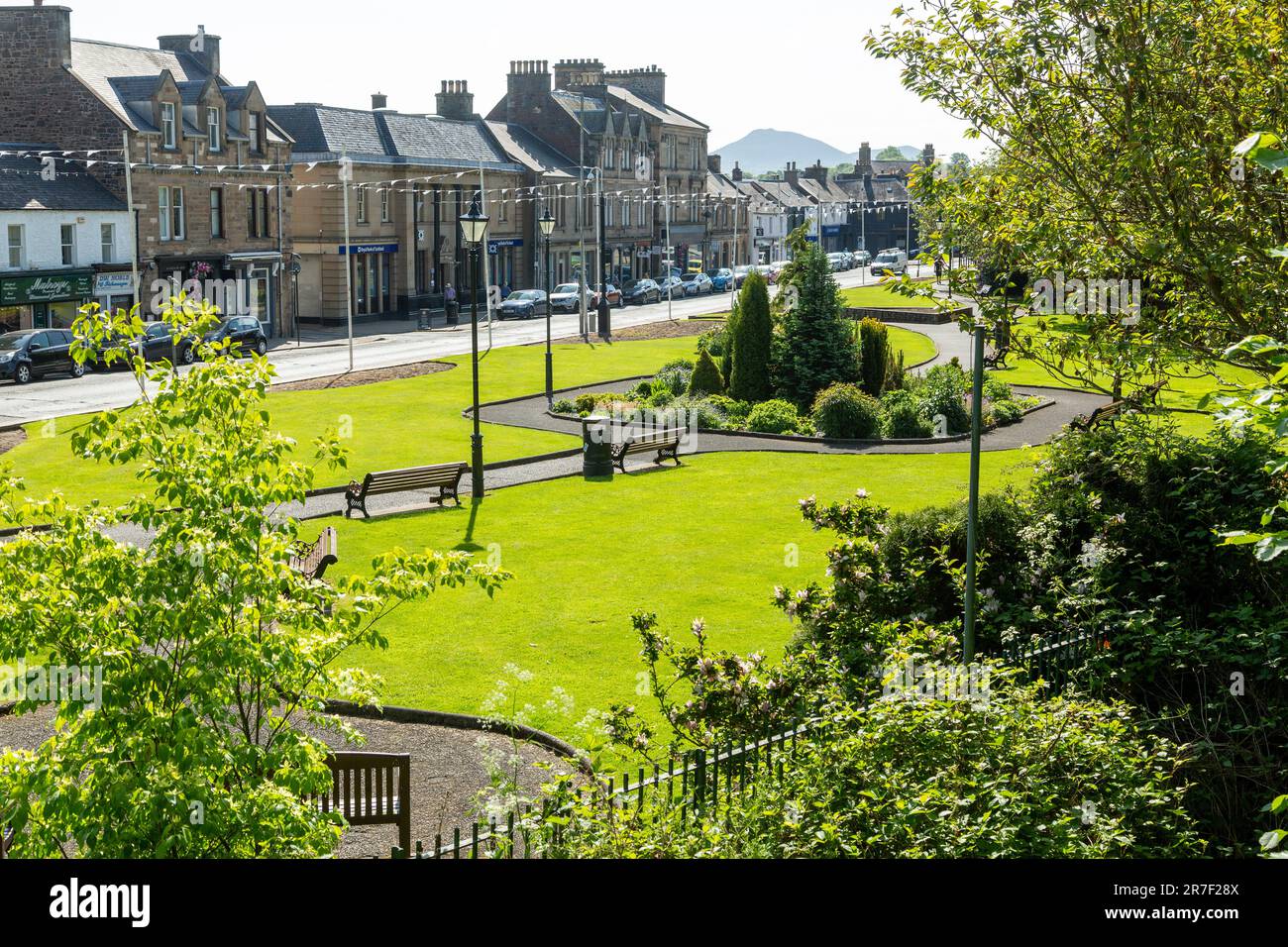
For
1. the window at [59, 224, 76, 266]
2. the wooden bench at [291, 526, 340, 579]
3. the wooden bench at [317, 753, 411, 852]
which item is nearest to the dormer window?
the window at [59, 224, 76, 266]

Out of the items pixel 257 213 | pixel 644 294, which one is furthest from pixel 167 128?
pixel 644 294

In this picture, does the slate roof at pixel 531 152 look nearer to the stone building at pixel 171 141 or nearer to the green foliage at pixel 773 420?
the stone building at pixel 171 141

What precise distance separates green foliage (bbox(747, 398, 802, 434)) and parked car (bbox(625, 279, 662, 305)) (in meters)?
46.0

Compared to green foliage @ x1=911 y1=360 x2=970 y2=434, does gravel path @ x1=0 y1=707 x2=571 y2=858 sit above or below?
below

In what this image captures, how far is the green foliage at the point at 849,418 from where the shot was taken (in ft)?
102

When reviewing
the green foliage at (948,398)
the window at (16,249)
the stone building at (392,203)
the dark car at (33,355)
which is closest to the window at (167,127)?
the window at (16,249)

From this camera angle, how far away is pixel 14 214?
44625mm

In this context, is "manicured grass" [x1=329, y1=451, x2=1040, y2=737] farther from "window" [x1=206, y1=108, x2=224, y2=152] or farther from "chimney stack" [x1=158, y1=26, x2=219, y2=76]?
"chimney stack" [x1=158, y1=26, x2=219, y2=76]

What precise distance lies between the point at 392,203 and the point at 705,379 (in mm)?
35940

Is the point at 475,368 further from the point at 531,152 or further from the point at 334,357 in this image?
the point at 531,152

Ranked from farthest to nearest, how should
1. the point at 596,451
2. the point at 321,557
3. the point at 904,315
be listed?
the point at 904,315, the point at 596,451, the point at 321,557

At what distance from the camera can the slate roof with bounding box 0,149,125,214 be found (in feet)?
148

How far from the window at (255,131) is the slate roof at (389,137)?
7.20 meters

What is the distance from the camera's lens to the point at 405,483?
2306 centimetres
